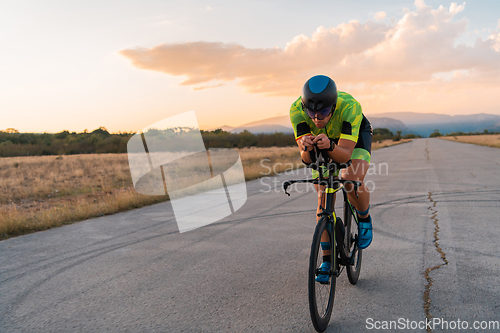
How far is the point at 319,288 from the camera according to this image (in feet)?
8.87

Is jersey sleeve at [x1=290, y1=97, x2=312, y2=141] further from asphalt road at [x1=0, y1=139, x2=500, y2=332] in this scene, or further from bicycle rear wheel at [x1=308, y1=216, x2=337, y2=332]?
asphalt road at [x1=0, y1=139, x2=500, y2=332]

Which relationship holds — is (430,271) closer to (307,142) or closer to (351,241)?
(351,241)

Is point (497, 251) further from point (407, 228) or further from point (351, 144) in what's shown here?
point (351, 144)

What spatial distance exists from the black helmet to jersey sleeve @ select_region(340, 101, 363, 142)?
1.09 ft

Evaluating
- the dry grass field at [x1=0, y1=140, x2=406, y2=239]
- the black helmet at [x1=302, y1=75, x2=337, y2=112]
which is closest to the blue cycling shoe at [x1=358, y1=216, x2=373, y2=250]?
the black helmet at [x1=302, y1=75, x2=337, y2=112]

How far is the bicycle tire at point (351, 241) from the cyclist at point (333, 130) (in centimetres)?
8

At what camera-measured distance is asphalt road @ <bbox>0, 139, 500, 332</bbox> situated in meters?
2.88

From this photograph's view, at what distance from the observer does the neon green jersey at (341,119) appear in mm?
2840

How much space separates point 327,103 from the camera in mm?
2549

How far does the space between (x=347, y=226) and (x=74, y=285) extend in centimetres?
311

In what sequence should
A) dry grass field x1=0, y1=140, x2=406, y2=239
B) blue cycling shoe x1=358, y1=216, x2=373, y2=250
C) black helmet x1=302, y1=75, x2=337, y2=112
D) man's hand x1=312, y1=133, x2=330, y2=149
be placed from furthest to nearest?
dry grass field x1=0, y1=140, x2=406, y2=239 → blue cycling shoe x1=358, y1=216, x2=373, y2=250 → black helmet x1=302, y1=75, x2=337, y2=112 → man's hand x1=312, y1=133, x2=330, y2=149

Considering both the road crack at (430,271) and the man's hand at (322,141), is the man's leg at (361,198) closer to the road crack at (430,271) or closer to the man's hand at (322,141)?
the road crack at (430,271)

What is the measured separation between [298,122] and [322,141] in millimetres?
537

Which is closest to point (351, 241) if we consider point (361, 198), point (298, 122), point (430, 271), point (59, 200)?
point (361, 198)
